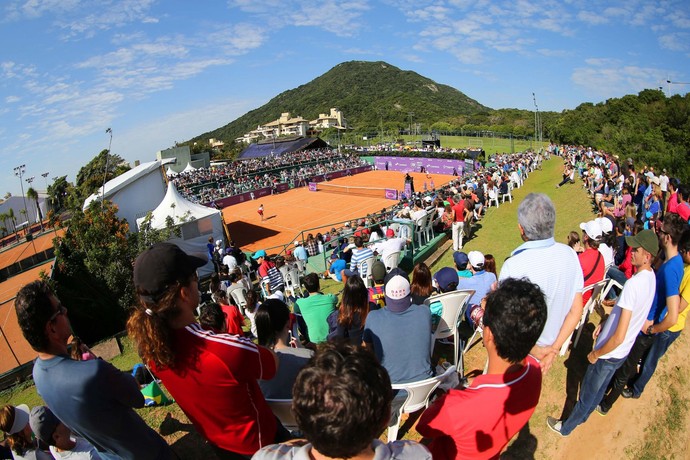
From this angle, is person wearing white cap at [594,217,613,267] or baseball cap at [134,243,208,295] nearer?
baseball cap at [134,243,208,295]

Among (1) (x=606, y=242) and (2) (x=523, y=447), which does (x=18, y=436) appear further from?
(1) (x=606, y=242)

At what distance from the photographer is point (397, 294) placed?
10.3ft

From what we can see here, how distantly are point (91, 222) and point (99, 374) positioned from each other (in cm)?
1128

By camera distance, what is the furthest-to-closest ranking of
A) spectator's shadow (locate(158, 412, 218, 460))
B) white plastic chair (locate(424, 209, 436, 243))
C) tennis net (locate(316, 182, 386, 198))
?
tennis net (locate(316, 182, 386, 198)) → white plastic chair (locate(424, 209, 436, 243)) → spectator's shadow (locate(158, 412, 218, 460))

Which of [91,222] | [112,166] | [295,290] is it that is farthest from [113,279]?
[112,166]

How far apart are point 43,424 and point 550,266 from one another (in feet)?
14.8

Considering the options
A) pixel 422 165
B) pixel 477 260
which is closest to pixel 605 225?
pixel 477 260

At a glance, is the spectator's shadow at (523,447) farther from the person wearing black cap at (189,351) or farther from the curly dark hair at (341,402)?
the curly dark hair at (341,402)

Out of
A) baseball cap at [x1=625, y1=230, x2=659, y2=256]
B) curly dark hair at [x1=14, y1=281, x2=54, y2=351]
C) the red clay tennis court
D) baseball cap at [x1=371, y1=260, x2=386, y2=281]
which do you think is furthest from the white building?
curly dark hair at [x1=14, y1=281, x2=54, y2=351]

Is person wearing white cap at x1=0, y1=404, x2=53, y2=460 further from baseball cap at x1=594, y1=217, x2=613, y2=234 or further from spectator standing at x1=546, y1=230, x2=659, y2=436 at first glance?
baseball cap at x1=594, y1=217, x2=613, y2=234

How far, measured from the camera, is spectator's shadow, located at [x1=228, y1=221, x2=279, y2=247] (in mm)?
25734

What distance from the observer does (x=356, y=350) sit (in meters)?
1.40

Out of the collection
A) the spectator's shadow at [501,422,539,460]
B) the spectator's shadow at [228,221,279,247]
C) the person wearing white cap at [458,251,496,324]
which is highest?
the person wearing white cap at [458,251,496,324]

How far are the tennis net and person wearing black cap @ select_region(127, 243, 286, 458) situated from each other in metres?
33.6
